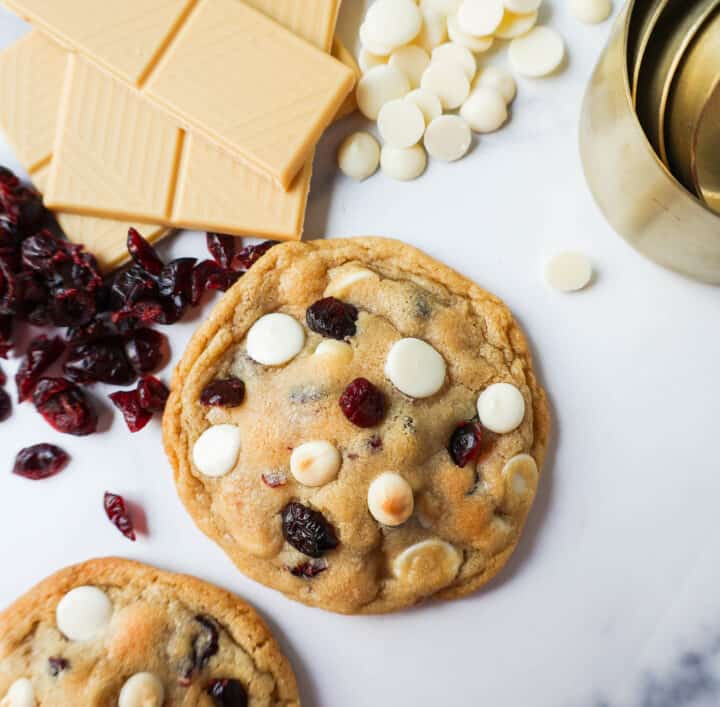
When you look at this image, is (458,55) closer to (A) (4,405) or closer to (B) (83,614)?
(A) (4,405)

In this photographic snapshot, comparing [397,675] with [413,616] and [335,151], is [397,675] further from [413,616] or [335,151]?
[335,151]

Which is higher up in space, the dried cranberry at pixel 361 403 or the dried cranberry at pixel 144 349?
the dried cranberry at pixel 361 403

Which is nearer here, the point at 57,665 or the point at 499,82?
the point at 57,665

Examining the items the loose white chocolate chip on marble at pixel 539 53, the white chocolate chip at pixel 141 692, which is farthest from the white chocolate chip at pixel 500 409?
the white chocolate chip at pixel 141 692

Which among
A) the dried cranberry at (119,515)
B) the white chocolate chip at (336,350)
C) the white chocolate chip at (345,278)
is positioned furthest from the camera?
the dried cranberry at (119,515)

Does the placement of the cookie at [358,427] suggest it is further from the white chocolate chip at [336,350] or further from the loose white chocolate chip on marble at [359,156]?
the loose white chocolate chip on marble at [359,156]

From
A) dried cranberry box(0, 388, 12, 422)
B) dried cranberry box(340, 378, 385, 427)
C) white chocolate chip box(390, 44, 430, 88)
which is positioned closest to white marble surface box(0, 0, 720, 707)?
dried cranberry box(0, 388, 12, 422)

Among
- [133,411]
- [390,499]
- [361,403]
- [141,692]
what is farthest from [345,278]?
[141,692]

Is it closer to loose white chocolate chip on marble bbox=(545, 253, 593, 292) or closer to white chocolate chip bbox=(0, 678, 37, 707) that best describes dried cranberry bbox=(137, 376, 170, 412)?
white chocolate chip bbox=(0, 678, 37, 707)
